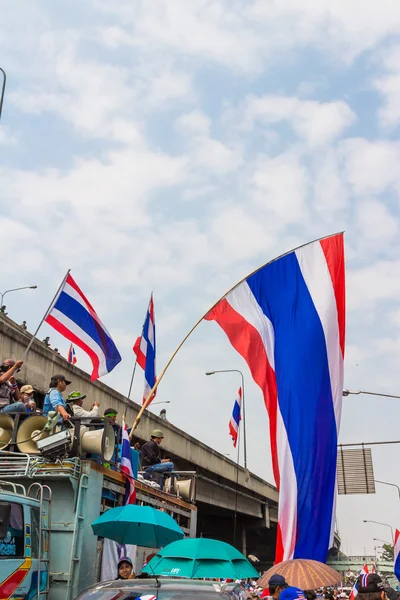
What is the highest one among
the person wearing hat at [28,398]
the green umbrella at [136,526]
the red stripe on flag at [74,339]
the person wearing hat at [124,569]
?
the red stripe on flag at [74,339]

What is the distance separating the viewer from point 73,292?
13430mm

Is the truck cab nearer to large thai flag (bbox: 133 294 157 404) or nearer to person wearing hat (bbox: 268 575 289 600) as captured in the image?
person wearing hat (bbox: 268 575 289 600)

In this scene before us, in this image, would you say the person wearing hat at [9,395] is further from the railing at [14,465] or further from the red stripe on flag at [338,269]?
the red stripe on flag at [338,269]

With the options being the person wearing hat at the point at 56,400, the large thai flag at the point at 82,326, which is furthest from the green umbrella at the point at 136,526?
the large thai flag at the point at 82,326

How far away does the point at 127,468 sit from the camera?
11172 mm

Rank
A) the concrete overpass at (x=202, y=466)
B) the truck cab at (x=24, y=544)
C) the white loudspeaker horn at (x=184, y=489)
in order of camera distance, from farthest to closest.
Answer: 1. the concrete overpass at (x=202, y=466)
2. the white loudspeaker horn at (x=184, y=489)
3. the truck cab at (x=24, y=544)

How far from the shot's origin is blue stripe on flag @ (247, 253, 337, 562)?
8594mm

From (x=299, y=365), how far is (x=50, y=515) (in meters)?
3.89

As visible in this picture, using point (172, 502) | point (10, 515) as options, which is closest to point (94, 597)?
point (10, 515)

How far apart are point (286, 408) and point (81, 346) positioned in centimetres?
543

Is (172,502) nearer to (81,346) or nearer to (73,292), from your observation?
(81,346)

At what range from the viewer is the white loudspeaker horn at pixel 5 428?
10289 mm

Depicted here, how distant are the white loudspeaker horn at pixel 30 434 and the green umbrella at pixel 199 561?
8.44 feet

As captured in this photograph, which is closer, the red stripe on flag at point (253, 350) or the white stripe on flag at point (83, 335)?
the red stripe on flag at point (253, 350)
